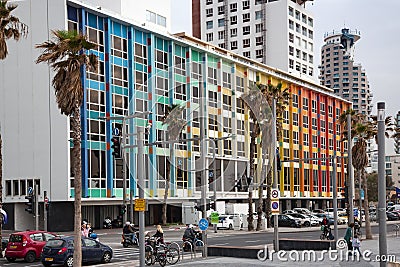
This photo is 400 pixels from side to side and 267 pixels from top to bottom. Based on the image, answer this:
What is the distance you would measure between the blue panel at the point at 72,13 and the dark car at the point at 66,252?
32906 millimetres

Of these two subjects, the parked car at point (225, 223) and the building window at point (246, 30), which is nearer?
the parked car at point (225, 223)

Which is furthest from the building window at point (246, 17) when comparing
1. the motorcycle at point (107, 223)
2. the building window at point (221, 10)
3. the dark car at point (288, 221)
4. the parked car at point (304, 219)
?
the motorcycle at point (107, 223)

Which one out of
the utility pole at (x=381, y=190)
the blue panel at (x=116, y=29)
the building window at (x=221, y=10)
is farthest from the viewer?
the building window at (x=221, y=10)

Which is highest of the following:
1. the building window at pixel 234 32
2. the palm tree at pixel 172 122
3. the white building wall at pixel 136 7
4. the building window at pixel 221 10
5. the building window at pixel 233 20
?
the building window at pixel 221 10

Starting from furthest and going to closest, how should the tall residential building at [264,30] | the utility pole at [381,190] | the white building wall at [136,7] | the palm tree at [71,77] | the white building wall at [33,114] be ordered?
the tall residential building at [264,30], the white building wall at [136,7], the white building wall at [33,114], the palm tree at [71,77], the utility pole at [381,190]

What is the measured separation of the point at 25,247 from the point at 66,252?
4.16 metres

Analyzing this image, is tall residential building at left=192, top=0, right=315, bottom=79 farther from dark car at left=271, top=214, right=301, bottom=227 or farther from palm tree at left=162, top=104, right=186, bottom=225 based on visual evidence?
palm tree at left=162, top=104, right=186, bottom=225

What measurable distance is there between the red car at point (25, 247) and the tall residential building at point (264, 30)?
269 ft

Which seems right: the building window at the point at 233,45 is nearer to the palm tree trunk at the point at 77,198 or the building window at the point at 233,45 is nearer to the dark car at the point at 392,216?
the dark car at the point at 392,216

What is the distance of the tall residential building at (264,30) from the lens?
109750 mm

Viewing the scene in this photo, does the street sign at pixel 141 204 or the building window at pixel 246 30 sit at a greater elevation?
the building window at pixel 246 30

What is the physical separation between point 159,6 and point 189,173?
169 ft

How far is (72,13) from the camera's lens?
191ft

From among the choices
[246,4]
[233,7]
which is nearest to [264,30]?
[246,4]
